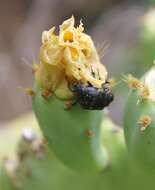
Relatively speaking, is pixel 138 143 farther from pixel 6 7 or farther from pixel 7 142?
pixel 6 7

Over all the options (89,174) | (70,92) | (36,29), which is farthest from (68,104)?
(36,29)

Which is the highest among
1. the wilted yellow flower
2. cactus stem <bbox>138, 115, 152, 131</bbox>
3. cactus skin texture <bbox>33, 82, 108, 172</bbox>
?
the wilted yellow flower

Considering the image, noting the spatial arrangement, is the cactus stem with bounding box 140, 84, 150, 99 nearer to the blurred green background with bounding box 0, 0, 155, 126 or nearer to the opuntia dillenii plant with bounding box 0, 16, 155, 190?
the opuntia dillenii plant with bounding box 0, 16, 155, 190

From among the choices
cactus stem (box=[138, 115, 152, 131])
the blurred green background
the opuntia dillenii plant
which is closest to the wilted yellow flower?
the opuntia dillenii plant

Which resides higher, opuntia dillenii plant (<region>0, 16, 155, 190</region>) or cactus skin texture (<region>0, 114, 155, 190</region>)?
cactus skin texture (<region>0, 114, 155, 190</region>)

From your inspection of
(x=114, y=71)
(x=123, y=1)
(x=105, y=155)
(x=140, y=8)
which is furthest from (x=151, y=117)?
(x=123, y=1)

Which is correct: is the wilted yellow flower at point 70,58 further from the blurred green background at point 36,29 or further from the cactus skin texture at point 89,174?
the blurred green background at point 36,29

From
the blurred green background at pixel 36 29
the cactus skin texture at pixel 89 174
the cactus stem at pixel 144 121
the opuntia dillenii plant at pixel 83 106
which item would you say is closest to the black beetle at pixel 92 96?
the opuntia dillenii plant at pixel 83 106
